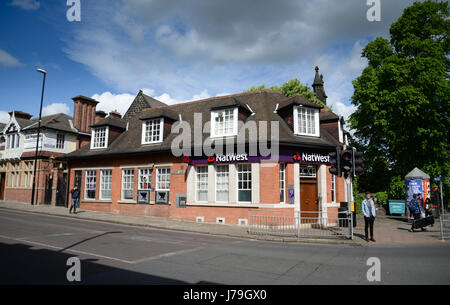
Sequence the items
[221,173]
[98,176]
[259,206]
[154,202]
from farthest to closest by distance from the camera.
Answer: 1. [98,176]
2. [154,202]
3. [221,173]
4. [259,206]

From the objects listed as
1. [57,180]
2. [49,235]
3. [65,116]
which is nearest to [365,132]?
[49,235]

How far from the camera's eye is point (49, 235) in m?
11.0

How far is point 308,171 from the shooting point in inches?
664

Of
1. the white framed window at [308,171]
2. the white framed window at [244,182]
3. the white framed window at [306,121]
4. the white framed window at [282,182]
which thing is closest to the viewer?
Answer: the white framed window at [282,182]

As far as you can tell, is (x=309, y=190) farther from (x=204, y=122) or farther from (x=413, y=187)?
(x=204, y=122)

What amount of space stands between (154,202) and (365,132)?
18.4 metres

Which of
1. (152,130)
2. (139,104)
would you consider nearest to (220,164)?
(152,130)

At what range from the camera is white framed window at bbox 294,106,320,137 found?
17125 mm

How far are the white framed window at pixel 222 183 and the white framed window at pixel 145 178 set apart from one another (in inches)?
202

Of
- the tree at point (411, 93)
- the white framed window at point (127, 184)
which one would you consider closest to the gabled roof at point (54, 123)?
the white framed window at point (127, 184)

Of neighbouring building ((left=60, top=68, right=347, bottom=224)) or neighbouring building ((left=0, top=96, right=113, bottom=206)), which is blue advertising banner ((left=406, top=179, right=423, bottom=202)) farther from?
neighbouring building ((left=0, top=96, right=113, bottom=206))

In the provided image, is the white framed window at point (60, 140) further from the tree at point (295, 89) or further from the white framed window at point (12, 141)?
the tree at point (295, 89)

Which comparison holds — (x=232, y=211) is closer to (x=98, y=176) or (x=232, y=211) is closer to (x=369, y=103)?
(x=98, y=176)

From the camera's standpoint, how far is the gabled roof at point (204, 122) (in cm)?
1653
